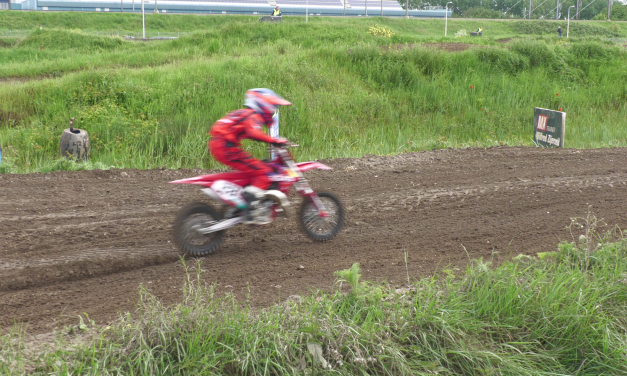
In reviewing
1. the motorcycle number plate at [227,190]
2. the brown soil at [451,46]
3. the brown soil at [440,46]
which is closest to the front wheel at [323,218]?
the motorcycle number plate at [227,190]

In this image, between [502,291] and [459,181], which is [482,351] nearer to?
[502,291]

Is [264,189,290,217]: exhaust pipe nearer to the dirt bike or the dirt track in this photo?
the dirt bike

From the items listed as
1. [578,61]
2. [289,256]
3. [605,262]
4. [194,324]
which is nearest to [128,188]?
[289,256]

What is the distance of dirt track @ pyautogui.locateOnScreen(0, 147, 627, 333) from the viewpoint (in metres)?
4.77

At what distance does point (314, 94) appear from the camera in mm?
14375

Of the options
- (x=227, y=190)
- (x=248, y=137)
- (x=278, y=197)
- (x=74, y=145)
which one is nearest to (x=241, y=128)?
(x=248, y=137)

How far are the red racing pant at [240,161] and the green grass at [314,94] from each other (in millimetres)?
4133

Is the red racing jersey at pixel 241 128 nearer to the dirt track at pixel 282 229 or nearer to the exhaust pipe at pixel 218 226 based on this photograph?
the exhaust pipe at pixel 218 226

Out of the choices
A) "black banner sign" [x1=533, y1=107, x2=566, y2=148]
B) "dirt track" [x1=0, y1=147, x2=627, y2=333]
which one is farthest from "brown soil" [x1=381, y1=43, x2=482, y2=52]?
"dirt track" [x1=0, y1=147, x2=627, y2=333]

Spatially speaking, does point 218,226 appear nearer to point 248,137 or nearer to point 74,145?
point 248,137

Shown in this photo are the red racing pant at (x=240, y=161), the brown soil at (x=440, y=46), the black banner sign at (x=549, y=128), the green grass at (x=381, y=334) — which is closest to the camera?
the green grass at (x=381, y=334)

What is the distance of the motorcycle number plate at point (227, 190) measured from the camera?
5.32 m

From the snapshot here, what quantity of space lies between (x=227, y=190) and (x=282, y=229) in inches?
48.8

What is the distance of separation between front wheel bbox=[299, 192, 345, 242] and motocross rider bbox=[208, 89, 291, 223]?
546mm
